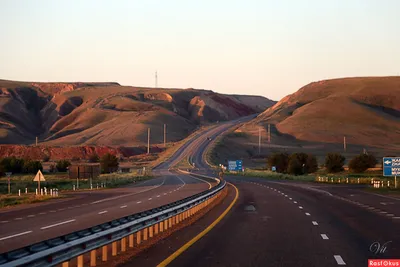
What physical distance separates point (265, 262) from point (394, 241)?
518 cm

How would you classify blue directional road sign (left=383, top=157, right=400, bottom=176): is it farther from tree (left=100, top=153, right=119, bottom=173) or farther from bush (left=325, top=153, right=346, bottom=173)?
tree (left=100, top=153, right=119, bottom=173)

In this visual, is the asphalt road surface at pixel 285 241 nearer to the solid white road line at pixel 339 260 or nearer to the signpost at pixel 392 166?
the solid white road line at pixel 339 260

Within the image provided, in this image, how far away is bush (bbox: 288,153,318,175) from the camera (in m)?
117

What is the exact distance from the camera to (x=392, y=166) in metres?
56.2

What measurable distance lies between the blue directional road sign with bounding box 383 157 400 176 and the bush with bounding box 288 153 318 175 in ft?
196

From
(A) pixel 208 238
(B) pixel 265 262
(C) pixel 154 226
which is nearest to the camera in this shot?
(B) pixel 265 262

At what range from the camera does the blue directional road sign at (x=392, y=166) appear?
184 ft

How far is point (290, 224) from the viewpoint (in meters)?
23.4

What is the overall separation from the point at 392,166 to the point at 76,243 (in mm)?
47257

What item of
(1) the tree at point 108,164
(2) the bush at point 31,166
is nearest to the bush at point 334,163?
(1) the tree at point 108,164

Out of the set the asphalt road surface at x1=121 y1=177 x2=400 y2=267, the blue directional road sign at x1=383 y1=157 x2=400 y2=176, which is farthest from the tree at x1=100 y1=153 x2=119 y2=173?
the asphalt road surface at x1=121 y1=177 x2=400 y2=267

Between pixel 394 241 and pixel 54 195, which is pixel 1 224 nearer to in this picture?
pixel 394 241

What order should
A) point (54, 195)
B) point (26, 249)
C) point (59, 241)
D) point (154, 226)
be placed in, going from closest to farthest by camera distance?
point (26, 249), point (59, 241), point (154, 226), point (54, 195)

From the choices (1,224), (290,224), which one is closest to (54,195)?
(1,224)
